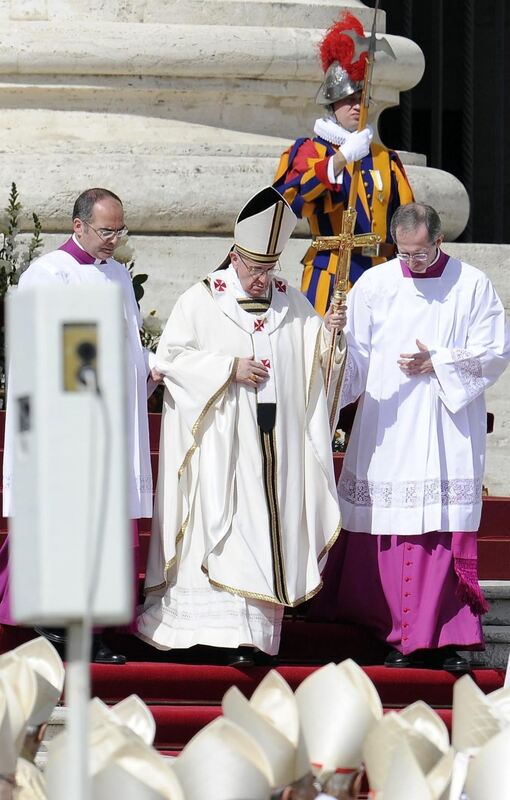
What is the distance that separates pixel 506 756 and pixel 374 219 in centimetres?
430

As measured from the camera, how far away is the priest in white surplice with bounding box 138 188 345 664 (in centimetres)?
671

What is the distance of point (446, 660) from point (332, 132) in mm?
2464

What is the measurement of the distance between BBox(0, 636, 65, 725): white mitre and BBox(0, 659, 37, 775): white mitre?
0.07ft

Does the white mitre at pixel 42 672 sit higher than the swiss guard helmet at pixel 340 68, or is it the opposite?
the swiss guard helmet at pixel 340 68

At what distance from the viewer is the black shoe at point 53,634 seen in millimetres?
6676

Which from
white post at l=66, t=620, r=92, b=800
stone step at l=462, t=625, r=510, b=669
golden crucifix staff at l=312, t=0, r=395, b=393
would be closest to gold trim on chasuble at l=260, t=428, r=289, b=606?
golden crucifix staff at l=312, t=0, r=395, b=393

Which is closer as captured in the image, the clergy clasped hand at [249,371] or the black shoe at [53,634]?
the black shoe at [53,634]

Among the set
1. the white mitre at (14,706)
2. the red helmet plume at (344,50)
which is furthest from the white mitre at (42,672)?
the red helmet plume at (344,50)

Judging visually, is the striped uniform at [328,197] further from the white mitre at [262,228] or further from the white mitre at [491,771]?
the white mitre at [491,771]

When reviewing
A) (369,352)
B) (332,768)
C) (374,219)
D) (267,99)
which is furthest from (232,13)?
(332,768)

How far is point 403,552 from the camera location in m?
7.08

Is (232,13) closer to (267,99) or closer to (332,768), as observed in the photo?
(267,99)

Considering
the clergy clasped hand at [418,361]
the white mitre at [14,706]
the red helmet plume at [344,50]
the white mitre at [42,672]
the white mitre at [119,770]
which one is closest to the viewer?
the white mitre at [119,770]

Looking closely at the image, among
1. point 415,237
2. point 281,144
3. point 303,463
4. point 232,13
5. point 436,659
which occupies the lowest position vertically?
point 436,659
